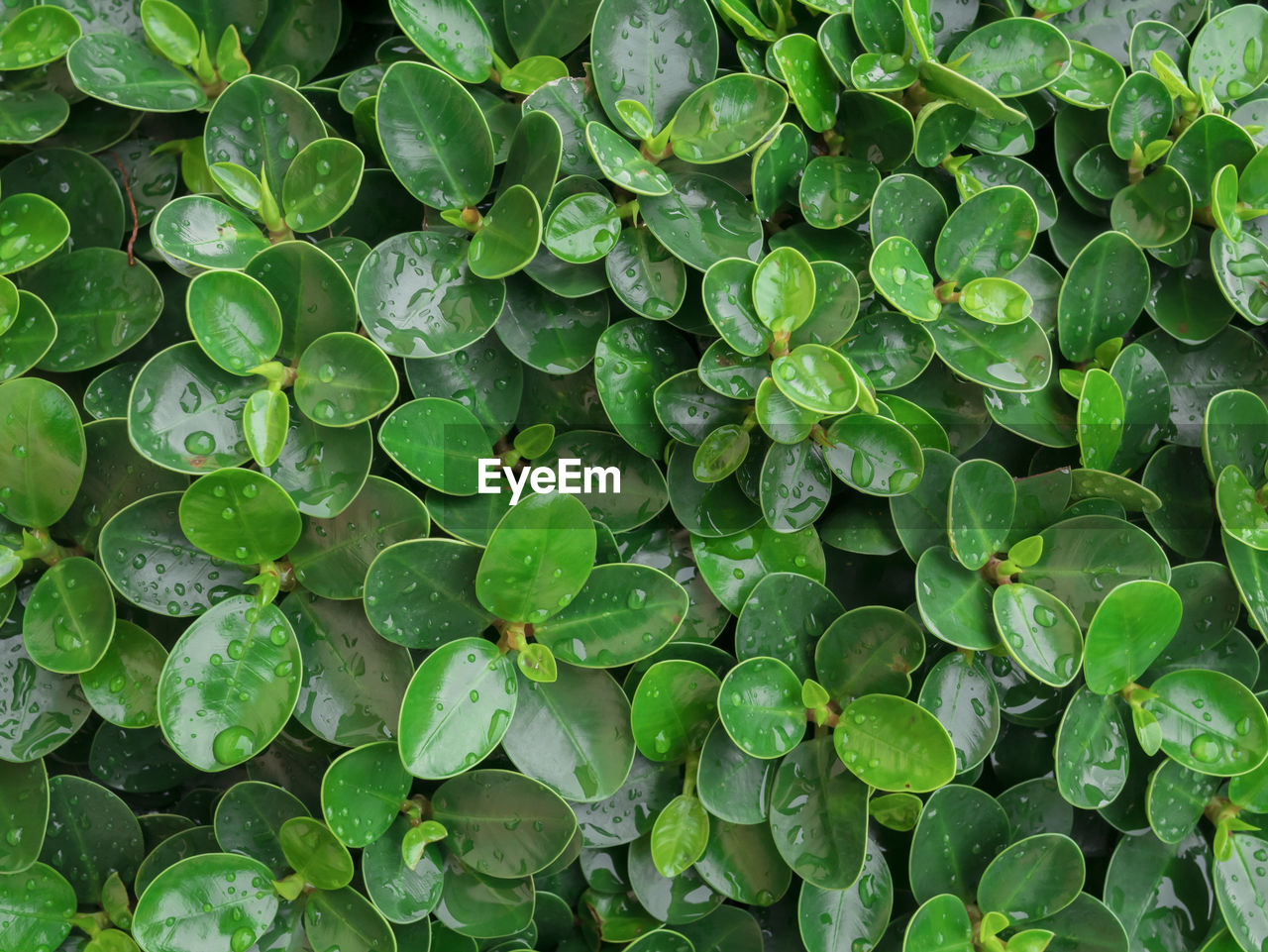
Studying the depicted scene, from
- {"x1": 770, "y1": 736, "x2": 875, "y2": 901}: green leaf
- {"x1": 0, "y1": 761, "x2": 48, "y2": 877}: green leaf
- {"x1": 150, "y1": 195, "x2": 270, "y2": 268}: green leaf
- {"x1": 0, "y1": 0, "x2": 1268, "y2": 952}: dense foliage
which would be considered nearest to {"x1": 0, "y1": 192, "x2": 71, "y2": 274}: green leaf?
{"x1": 0, "y1": 0, "x2": 1268, "y2": 952}: dense foliage

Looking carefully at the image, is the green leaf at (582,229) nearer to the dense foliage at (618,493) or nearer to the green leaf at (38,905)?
the dense foliage at (618,493)

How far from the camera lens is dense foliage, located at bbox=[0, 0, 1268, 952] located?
3.24 ft

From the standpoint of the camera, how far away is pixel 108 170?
3.82 feet

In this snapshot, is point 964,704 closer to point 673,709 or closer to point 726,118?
point 673,709

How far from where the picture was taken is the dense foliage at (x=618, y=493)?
0.99 m

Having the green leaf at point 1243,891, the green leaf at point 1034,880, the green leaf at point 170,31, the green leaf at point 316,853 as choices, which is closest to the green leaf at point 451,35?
the green leaf at point 170,31

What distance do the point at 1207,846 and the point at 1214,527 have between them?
408 millimetres

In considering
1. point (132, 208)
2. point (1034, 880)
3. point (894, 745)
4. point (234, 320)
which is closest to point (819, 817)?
point (894, 745)

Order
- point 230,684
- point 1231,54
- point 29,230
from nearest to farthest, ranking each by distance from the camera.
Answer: point 230,684 → point 29,230 → point 1231,54

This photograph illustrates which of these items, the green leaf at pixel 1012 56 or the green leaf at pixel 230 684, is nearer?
the green leaf at pixel 230 684

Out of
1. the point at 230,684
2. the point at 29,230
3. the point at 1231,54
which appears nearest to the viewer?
the point at 230,684

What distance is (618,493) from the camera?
3.61ft

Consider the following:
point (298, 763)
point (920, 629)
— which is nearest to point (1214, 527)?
point (920, 629)

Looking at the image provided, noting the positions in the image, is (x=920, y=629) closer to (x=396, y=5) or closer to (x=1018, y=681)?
(x=1018, y=681)
